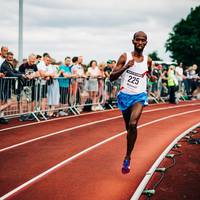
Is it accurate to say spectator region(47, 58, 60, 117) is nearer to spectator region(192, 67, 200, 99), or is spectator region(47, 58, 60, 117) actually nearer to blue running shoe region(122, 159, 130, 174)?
blue running shoe region(122, 159, 130, 174)

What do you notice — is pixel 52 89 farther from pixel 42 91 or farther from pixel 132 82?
pixel 132 82

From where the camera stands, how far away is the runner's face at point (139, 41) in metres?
6.20

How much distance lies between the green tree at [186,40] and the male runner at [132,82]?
5942 centimetres

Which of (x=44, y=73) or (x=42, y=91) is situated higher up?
(x=44, y=73)

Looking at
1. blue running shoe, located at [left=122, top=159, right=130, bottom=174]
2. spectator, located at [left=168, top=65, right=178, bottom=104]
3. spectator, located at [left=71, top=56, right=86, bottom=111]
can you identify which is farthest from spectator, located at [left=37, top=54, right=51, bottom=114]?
spectator, located at [left=168, top=65, right=178, bottom=104]

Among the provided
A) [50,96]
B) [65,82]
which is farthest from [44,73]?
[65,82]

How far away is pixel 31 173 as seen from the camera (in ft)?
22.5

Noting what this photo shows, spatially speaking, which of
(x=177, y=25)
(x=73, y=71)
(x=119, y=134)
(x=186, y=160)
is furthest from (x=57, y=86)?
(x=177, y=25)

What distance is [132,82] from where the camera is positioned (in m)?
6.40

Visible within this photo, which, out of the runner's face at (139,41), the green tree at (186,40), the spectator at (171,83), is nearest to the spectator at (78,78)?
the spectator at (171,83)

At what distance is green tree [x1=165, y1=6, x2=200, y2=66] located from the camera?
6525cm

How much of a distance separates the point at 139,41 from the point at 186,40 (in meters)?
62.1

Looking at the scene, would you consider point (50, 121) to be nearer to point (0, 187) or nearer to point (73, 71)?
point (73, 71)

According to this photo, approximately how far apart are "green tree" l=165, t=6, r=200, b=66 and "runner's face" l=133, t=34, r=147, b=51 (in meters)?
59.6
